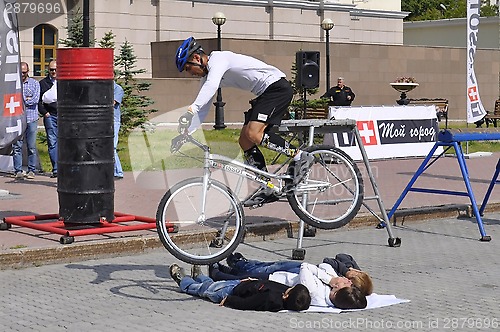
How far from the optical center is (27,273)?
930cm

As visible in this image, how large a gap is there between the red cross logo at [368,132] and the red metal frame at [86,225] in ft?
37.1

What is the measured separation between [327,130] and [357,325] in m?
3.94

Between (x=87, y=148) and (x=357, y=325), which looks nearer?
(x=357, y=325)

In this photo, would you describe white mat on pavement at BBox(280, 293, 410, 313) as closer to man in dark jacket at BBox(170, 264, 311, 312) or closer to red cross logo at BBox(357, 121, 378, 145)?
man in dark jacket at BBox(170, 264, 311, 312)

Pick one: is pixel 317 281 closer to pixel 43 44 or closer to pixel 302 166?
pixel 302 166

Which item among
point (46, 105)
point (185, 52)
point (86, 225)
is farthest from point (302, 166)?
point (46, 105)

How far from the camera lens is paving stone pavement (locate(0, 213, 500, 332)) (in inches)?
283

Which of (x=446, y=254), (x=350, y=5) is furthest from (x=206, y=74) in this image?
(x=350, y=5)

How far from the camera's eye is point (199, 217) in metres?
8.64

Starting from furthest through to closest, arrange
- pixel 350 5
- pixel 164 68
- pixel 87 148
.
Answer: pixel 350 5
pixel 164 68
pixel 87 148

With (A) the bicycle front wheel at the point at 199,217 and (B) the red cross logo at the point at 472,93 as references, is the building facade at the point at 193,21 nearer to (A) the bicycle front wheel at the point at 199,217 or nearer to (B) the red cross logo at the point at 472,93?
(B) the red cross logo at the point at 472,93

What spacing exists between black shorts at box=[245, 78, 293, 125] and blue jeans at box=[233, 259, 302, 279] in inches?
61.0

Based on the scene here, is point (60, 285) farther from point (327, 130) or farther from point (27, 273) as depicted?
point (327, 130)

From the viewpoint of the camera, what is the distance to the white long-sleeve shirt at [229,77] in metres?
8.54
